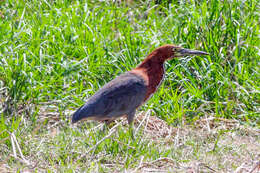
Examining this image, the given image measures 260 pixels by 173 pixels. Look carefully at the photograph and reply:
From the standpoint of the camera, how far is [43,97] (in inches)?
223

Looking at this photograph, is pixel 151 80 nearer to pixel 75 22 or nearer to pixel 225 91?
pixel 225 91

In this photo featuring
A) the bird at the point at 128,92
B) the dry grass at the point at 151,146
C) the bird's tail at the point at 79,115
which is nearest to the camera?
the dry grass at the point at 151,146

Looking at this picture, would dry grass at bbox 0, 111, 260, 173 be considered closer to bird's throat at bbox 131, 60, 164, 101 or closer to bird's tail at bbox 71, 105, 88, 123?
bird's tail at bbox 71, 105, 88, 123

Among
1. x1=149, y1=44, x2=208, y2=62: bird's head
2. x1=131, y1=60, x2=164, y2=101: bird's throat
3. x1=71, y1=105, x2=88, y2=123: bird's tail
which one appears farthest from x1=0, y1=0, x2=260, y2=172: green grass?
x1=149, y1=44, x2=208, y2=62: bird's head

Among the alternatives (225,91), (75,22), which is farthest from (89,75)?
(225,91)

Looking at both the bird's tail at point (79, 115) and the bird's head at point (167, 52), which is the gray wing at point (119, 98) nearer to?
the bird's tail at point (79, 115)

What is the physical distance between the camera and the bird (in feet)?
16.5

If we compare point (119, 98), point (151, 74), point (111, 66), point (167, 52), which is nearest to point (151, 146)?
point (119, 98)

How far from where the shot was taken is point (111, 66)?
6.02m

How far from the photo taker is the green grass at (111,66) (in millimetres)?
5203

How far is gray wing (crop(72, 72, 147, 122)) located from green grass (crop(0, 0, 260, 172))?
20cm

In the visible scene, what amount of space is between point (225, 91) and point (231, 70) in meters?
0.25

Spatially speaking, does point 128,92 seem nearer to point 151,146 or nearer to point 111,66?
point 151,146

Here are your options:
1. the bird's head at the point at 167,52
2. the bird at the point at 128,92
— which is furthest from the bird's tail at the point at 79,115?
the bird's head at the point at 167,52
